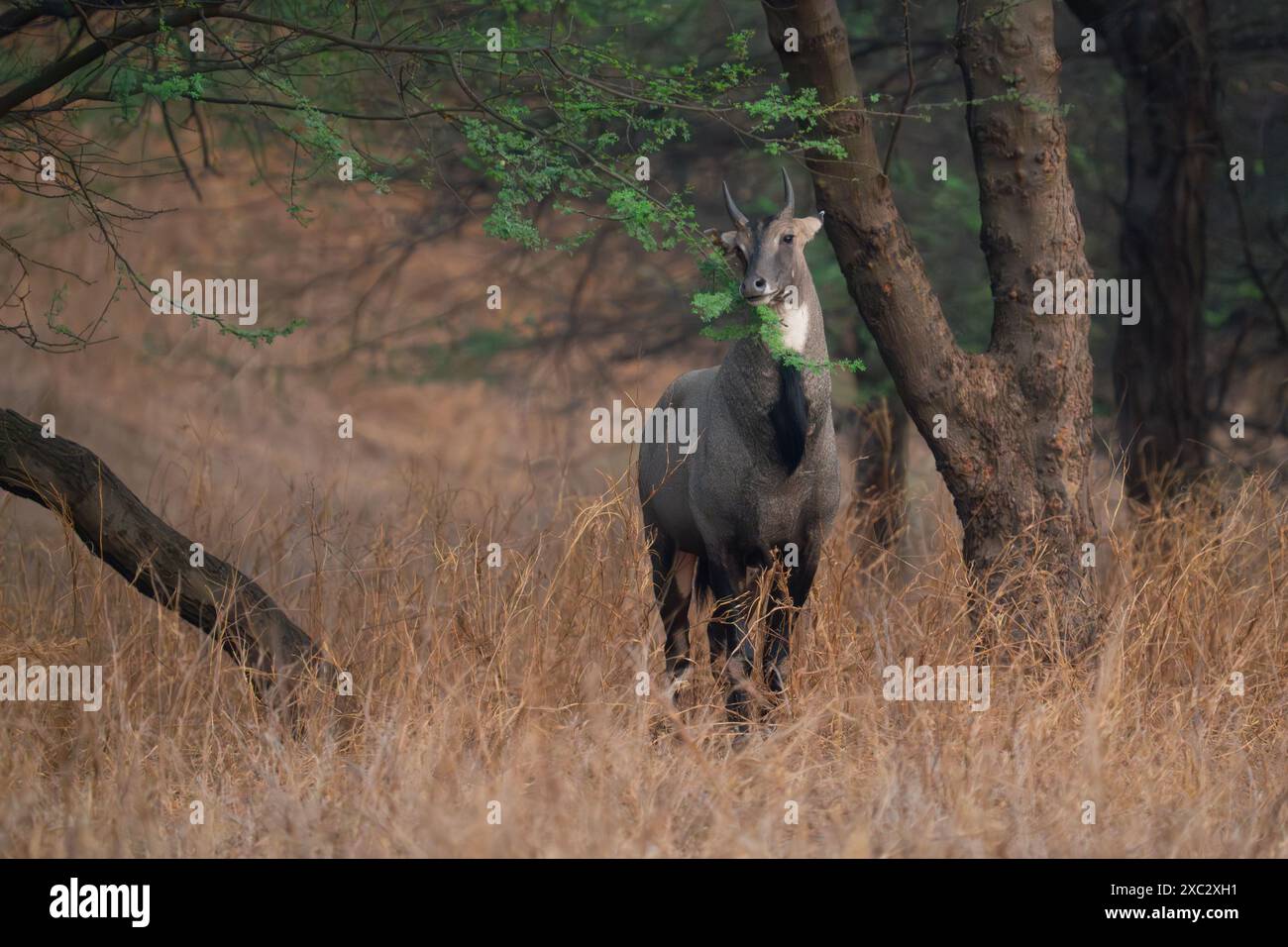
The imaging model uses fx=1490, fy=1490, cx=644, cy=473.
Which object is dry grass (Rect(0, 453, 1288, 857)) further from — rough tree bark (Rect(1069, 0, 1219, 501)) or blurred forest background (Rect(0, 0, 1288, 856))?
rough tree bark (Rect(1069, 0, 1219, 501))

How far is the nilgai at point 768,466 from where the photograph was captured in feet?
17.9

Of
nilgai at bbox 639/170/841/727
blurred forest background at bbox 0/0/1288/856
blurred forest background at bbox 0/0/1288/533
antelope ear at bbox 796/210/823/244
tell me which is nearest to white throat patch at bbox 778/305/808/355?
nilgai at bbox 639/170/841/727

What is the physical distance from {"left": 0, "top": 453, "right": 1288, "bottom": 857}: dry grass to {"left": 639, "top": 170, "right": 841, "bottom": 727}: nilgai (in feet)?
0.87

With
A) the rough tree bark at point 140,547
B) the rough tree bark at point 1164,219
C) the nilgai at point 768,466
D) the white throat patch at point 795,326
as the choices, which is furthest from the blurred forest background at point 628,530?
the white throat patch at point 795,326

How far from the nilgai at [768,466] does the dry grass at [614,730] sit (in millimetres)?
264

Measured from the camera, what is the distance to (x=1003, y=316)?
662cm

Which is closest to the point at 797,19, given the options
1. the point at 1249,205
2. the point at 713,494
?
the point at 713,494

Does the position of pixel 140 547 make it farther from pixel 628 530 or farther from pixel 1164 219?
pixel 1164 219

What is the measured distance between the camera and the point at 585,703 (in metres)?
5.35

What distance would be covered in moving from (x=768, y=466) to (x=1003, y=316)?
66.1 inches

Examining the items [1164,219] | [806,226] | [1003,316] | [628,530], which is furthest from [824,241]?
[806,226]

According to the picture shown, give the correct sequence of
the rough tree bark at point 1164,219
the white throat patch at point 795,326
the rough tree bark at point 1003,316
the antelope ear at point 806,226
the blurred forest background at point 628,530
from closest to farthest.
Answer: the blurred forest background at point 628,530 → the white throat patch at point 795,326 → the antelope ear at point 806,226 → the rough tree bark at point 1003,316 → the rough tree bark at point 1164,219

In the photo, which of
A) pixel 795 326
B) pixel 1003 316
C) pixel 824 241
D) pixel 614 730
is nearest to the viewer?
pixel 614 730

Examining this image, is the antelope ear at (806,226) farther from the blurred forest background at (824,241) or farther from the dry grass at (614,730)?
the blurred forest background at (824,241)
